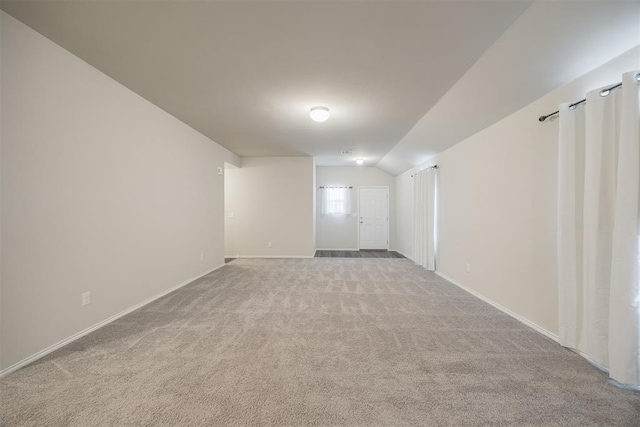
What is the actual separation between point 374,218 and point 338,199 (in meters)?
1.30

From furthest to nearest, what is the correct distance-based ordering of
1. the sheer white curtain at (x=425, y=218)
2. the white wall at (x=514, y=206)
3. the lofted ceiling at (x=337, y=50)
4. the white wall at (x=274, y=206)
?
the white wall at (x=274, y=206)
the sheer white curtain at (x=425, y=218)
the white wall at (x=514, y=206)
the lofted ceiling at (x=337, y=50)

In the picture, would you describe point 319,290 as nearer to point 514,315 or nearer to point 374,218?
point 514,315

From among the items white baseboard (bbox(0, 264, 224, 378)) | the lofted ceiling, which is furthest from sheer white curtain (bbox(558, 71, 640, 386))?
white baseboard (bbox(0, 264, 224, 378))

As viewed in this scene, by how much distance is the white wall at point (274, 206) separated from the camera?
666 centimetres

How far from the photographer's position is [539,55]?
202cm

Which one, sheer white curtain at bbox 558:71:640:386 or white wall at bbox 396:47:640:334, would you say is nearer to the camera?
sheer white curtain at bbox 558:71:640:386

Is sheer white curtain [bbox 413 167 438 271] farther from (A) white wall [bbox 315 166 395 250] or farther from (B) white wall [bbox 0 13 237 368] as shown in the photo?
(B) white wall [bbox 0 13 237 368]

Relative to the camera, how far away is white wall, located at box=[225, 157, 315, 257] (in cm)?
666

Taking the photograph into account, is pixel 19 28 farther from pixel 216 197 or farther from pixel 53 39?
pixel 216 197

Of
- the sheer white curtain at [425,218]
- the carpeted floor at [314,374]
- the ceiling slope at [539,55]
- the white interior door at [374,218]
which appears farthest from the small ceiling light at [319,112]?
the white interior door at [374,218]

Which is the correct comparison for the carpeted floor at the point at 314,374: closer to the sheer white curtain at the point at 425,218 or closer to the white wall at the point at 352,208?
the sheer white curtain at the point at 425,218

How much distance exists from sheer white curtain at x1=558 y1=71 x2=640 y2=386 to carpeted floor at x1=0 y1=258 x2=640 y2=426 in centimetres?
24

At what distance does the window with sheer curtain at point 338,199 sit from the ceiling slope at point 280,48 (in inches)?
174

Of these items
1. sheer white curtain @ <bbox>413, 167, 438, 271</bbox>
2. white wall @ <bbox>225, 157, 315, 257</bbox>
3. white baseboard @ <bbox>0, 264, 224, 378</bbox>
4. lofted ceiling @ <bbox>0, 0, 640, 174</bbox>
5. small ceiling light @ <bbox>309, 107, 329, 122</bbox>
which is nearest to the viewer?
lofted ceiling @ <bbox>0, 0, 640, 174</bbox>
